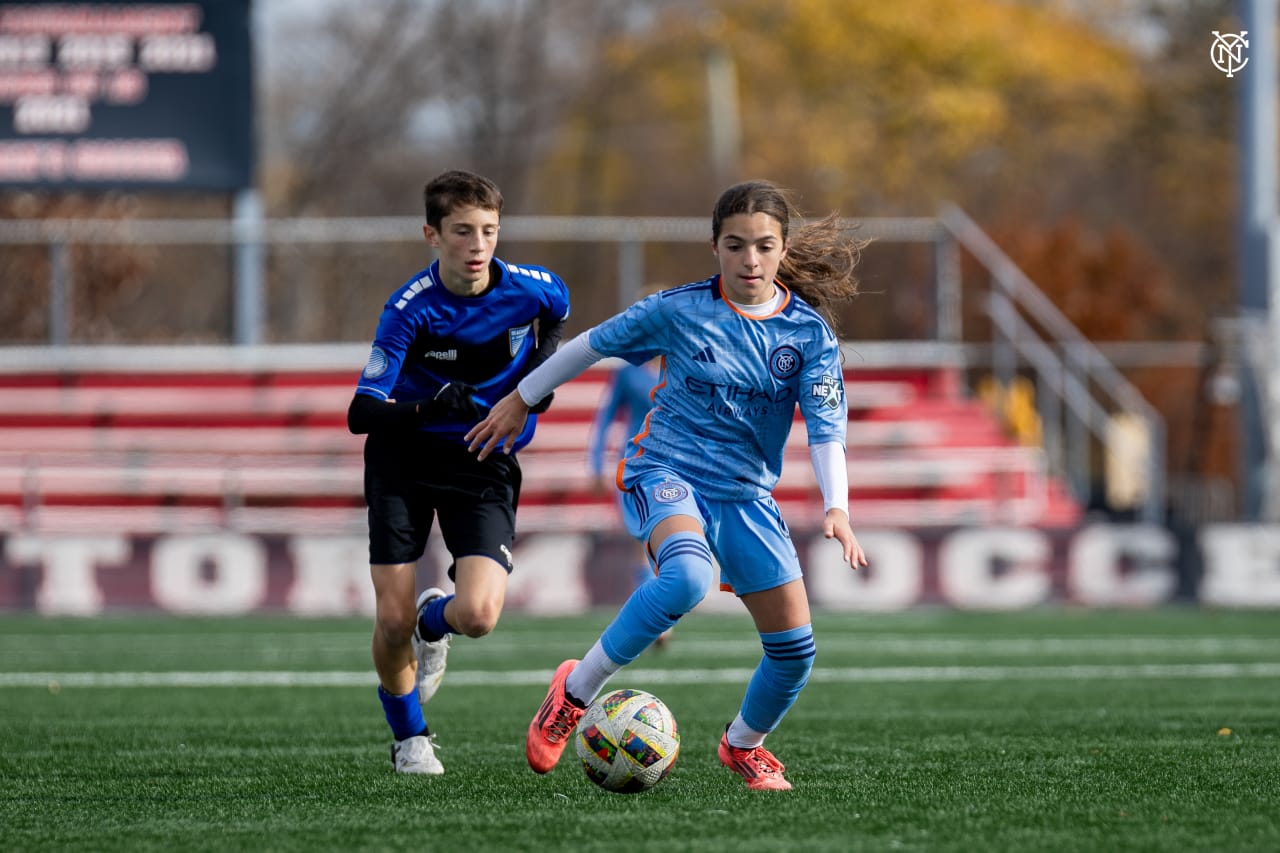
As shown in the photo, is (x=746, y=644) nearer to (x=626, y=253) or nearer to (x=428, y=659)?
(x=428, y=659)

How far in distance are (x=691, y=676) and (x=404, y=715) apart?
157 inches

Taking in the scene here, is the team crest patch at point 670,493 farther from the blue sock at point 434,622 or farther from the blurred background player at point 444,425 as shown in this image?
the blue sock at point 434,622

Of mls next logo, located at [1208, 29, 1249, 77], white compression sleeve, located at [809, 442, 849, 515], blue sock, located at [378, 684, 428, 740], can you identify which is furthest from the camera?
mls next logo, located at [1208, 29, 1249, 77]

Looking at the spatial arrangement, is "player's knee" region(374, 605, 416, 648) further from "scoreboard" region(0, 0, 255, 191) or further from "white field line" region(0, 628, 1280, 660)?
"scoreboard" region(0, 0, 255, 191)

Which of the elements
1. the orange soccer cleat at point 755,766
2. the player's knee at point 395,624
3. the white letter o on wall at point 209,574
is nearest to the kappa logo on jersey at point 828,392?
the orange soccer cleat at point 755,766

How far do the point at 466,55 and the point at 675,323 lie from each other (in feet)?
106

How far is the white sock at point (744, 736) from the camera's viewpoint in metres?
5.80

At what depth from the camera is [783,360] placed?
5.70 metres

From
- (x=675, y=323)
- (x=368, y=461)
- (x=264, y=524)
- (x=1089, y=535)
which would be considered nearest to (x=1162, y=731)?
(x=675, y=323)

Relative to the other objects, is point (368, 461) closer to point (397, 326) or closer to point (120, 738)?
point (397, 326)

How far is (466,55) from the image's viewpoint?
121 feet

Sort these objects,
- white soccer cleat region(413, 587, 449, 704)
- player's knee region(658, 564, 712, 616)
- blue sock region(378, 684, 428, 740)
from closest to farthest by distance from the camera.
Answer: player's knee region(658, 564, 712, 616)
blue sock region(378, 684, 428, 740)
white soccer cleat region(413, 587, 449, 704)

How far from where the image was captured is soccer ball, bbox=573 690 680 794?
218 inches

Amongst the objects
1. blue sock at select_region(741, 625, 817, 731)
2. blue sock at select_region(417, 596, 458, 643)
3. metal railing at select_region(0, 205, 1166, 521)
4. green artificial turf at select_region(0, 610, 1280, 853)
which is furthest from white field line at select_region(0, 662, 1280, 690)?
metal railing at select_region(0, 205, 1166, 521)
